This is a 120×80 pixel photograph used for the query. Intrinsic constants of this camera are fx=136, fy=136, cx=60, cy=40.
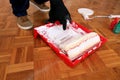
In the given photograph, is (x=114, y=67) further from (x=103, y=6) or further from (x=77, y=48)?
(x=103, y=6)

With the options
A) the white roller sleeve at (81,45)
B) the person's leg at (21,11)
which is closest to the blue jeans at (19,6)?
the person's leg at (21,11)

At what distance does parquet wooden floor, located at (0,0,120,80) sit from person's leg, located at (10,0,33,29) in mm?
47

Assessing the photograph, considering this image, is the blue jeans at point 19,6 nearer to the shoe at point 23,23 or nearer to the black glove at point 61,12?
the shoe at point 23,23

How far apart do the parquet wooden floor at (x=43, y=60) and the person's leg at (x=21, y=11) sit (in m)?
0.05

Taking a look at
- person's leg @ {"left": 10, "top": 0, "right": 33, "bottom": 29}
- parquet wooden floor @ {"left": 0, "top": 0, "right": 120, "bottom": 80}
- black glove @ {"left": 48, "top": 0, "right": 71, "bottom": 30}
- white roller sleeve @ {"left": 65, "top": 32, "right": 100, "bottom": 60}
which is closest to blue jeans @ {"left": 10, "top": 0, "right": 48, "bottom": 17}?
person's leg @ {"left": 10, "top": 0, "right": 33, "bottom": 29}

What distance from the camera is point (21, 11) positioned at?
0.98 metres

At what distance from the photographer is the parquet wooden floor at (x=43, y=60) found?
0.67 metres

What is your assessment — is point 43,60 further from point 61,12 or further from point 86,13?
point 86,13

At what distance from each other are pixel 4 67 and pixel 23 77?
0.41 feet

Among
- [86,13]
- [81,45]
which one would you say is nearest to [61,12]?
[81,45]

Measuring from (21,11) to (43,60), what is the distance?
439 mm

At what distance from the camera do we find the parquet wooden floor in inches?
26.4

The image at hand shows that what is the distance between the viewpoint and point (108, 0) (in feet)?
5.07

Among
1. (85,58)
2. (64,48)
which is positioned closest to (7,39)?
(64,48)
